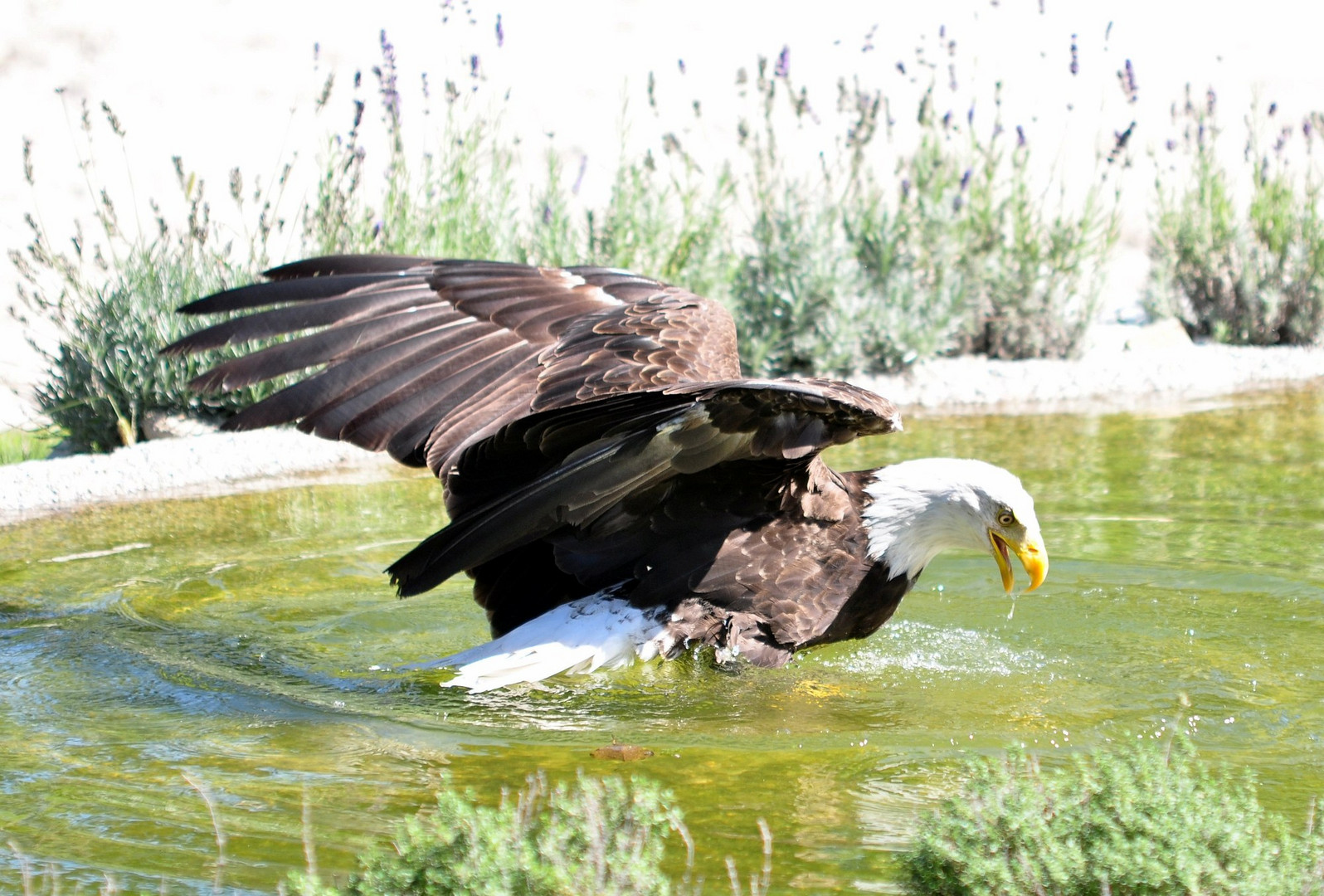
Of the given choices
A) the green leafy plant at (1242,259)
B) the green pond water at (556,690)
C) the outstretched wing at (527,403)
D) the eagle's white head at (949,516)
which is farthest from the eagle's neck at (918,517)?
the green leafy plant at (1242,259)

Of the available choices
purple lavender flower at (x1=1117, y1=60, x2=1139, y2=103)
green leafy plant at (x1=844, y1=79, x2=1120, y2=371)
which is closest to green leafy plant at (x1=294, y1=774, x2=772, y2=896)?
green leafy plant at (x1=844, y1=79, x2=1120, y2=371)

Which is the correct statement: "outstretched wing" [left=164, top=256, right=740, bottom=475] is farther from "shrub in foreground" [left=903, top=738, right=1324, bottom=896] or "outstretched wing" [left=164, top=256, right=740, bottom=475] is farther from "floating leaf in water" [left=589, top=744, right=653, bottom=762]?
"shrub in foreground" [left=903, top=738, right=1324, bottom=896]

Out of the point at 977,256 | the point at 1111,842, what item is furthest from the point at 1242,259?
the point at 1111,842

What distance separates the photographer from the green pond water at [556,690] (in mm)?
2918

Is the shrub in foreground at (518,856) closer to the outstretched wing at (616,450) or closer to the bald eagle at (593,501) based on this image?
the outstretched wing at (616,450)

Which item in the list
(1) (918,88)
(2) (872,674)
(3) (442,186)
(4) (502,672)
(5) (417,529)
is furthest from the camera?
(1) (918,88)

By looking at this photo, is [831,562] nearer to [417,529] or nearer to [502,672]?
[502,672]

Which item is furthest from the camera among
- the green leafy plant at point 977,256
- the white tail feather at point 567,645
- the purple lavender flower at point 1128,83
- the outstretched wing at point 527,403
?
the green leafy plant at point 977,256

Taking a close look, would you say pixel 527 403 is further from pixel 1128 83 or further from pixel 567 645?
pixel 1128 83

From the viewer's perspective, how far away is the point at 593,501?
3.69m

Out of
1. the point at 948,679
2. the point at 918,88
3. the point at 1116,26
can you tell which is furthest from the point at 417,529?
the point at 1116,26

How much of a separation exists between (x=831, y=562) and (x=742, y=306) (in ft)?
14.5

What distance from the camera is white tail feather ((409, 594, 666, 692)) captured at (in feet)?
12.8

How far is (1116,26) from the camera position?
19594mm
